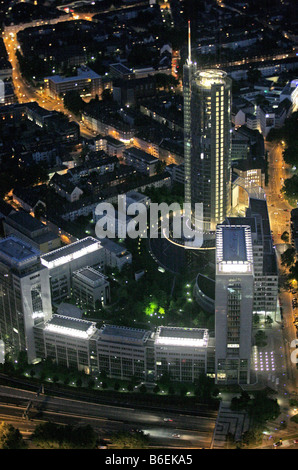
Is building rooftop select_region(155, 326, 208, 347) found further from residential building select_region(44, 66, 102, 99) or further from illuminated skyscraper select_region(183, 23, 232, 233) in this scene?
residential building select_region(44, 66, 102, 99)

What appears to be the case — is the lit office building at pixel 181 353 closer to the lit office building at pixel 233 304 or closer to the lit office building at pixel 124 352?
the lit office building at pixel 124 352

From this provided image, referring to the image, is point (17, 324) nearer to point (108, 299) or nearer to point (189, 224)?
point (108, 299)

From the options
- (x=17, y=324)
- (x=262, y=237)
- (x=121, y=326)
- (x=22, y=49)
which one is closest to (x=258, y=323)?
(x=262, y=237)

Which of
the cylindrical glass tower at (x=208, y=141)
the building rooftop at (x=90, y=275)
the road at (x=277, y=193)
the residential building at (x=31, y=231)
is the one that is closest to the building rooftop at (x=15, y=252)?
the building rooftop at (x=90, y=275)

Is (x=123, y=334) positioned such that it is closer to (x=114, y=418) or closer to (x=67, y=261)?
(x=114, y=418)

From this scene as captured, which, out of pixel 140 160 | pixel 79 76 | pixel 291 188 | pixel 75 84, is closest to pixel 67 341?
pixel 140 160

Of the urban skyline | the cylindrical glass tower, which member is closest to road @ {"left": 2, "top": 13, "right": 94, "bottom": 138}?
the urban skyline
